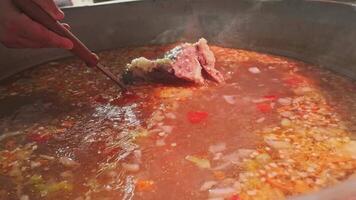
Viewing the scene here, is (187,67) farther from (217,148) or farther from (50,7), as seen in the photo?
(50,7)

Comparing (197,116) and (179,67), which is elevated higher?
(179,67)

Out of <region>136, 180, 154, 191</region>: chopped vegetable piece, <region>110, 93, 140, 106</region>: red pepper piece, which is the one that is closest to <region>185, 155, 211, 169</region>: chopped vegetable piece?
<region>136, 180, 154, 191</region>: chopped vegetable piece

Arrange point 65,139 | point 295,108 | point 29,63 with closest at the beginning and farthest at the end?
1. point 65,139
2. point 295,108
3. point 29,63

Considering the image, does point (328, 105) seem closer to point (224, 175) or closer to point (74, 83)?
point (224, 175)

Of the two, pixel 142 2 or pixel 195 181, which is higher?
pixel 142 2

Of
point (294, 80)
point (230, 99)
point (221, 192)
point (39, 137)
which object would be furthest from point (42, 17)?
point (294, 80)

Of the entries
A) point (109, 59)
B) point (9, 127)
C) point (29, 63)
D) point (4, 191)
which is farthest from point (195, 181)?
point (29, 63)

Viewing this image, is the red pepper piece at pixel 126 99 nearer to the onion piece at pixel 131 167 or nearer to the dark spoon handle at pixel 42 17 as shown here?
the dark spoon handle at pixel 42 17
